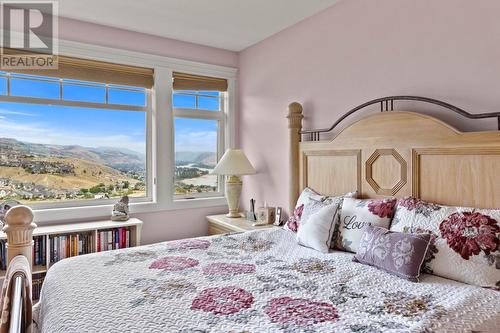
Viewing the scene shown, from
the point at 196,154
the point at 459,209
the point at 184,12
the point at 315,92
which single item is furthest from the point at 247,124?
the point at 459,209

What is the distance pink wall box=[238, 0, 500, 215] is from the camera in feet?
6.18

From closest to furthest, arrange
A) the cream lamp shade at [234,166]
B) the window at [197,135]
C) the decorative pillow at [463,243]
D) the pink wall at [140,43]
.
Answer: the decorative pillow at [463,243]
the pink wall at [140,43]
the cream lamp shade at [234,166]
the window at [197,135]

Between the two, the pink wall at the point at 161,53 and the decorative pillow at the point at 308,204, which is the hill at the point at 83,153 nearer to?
the pink wall at the point at 161,53

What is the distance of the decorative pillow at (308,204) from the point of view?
235 centimetres

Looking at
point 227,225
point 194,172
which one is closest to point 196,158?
point 194,172

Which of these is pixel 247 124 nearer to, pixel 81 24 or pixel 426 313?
pixel 81 24

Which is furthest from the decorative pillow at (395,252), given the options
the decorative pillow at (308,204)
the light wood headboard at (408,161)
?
the decorative pillow at (308,204)

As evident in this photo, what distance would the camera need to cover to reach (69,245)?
278cm

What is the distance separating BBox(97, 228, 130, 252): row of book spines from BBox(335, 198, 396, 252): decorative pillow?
6.31ft

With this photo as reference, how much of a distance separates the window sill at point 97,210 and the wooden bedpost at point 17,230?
144 cm

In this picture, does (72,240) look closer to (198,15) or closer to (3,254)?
(3,254)

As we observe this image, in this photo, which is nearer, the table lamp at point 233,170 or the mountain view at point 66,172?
the mountain view at point 66,172

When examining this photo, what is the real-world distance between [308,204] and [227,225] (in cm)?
105

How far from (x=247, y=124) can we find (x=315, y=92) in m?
1.09
